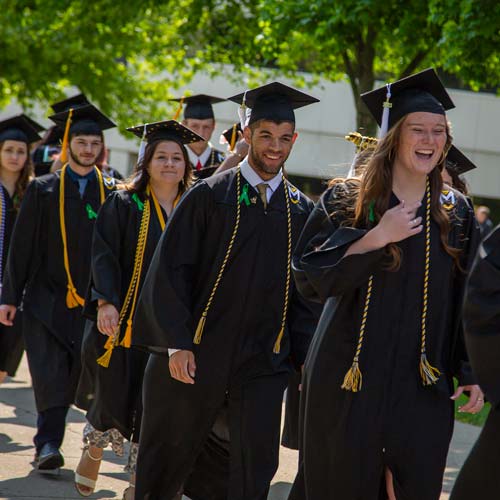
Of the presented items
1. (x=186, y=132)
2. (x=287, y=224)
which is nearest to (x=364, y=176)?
(x=287, y=224)

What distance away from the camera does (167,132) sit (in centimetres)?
727

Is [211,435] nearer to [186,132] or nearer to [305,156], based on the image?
[186,132]

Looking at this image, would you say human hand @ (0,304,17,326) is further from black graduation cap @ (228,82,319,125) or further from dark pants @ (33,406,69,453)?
black graduation cap @ (228,82,319,125)

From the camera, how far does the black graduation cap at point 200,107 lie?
10336mm

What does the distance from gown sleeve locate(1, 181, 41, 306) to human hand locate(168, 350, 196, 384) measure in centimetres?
266

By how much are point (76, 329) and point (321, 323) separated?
139 inches

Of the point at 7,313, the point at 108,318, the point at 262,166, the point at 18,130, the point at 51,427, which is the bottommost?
the point at 51,427

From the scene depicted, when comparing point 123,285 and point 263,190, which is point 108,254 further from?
point 263,190

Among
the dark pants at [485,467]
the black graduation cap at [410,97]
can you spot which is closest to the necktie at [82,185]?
the black graduation cap at [410,97]

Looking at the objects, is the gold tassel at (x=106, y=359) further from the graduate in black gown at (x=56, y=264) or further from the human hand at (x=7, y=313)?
the human hand at (x=7, y=313)

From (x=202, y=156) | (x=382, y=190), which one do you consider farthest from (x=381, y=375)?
(x=202, y=156)

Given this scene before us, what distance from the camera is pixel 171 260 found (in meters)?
5.58

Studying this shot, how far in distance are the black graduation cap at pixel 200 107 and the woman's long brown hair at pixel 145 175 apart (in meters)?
3.01

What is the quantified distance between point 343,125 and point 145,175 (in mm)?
23437
